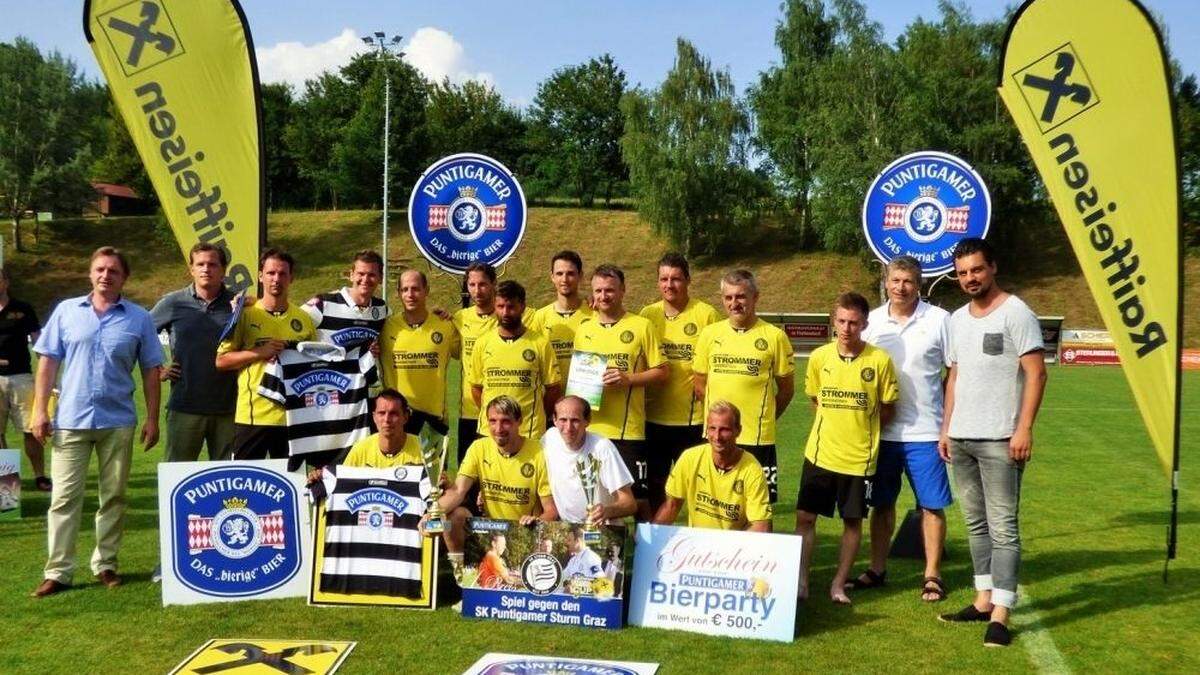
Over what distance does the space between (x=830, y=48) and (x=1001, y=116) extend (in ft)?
33.4

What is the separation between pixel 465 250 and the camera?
8.24 m

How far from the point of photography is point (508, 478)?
5.76 m

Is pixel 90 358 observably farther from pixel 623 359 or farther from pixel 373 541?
pixel 623 359

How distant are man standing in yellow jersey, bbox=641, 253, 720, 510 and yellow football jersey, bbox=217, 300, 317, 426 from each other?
236 centimetres

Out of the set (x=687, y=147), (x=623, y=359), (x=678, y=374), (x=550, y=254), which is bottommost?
(x=678, y=374)

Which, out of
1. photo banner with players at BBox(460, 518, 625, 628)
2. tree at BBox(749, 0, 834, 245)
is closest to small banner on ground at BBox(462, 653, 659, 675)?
photo banner with players at BBox(460, 518, 625, 628)

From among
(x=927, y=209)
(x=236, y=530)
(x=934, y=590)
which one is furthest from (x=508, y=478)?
(x=927, y=209)

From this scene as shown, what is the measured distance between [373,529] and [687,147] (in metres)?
44.4

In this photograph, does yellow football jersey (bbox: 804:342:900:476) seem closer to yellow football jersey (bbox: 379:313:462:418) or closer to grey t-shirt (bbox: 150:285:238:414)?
yellow football jersey (bbox: 379:313:462:418)

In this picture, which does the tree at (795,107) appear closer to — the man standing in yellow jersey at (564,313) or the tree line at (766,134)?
the tree line at (766,134)

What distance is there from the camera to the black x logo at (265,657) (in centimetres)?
464

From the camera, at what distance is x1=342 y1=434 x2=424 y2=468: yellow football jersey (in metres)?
5.84

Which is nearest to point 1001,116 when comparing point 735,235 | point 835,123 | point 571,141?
point 835,123

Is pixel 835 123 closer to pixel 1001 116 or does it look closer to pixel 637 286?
pixel 1001 116
